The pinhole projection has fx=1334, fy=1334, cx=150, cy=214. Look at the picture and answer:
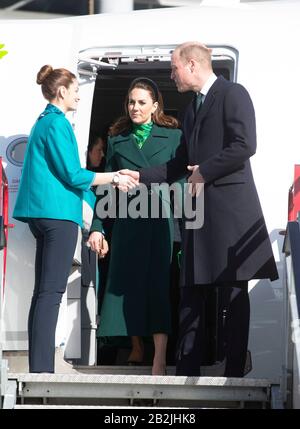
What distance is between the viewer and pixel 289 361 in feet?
23.1

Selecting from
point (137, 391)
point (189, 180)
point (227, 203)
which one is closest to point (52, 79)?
point (189, 180)

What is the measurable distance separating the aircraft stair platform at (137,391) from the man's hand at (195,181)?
1068 mm

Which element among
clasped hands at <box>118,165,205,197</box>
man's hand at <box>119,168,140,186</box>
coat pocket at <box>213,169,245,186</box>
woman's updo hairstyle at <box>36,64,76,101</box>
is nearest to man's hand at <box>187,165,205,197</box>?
clasped hands at <box>118,165,205,197</box>

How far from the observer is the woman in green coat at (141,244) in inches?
319

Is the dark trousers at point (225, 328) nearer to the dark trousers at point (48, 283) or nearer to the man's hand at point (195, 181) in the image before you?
the man's hand at point (195, 181)

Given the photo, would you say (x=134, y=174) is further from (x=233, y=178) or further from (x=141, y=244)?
(x=233, y=178)

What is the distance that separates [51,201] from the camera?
761 centimetres

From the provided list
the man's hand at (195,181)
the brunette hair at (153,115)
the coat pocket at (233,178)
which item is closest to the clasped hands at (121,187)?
the brunette hair at (153,115)

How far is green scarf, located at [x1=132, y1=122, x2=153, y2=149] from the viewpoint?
322 inches

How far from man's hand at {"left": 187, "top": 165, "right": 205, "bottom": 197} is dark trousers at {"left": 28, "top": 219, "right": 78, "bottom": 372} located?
2.44 ft

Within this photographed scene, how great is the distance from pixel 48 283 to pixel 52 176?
24.9 inches

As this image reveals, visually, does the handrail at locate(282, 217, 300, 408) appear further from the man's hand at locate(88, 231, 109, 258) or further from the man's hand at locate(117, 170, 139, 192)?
the man's hand at locate(88, 231, 109, 258)

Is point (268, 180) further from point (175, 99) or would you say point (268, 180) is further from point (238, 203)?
point (175, 99)
